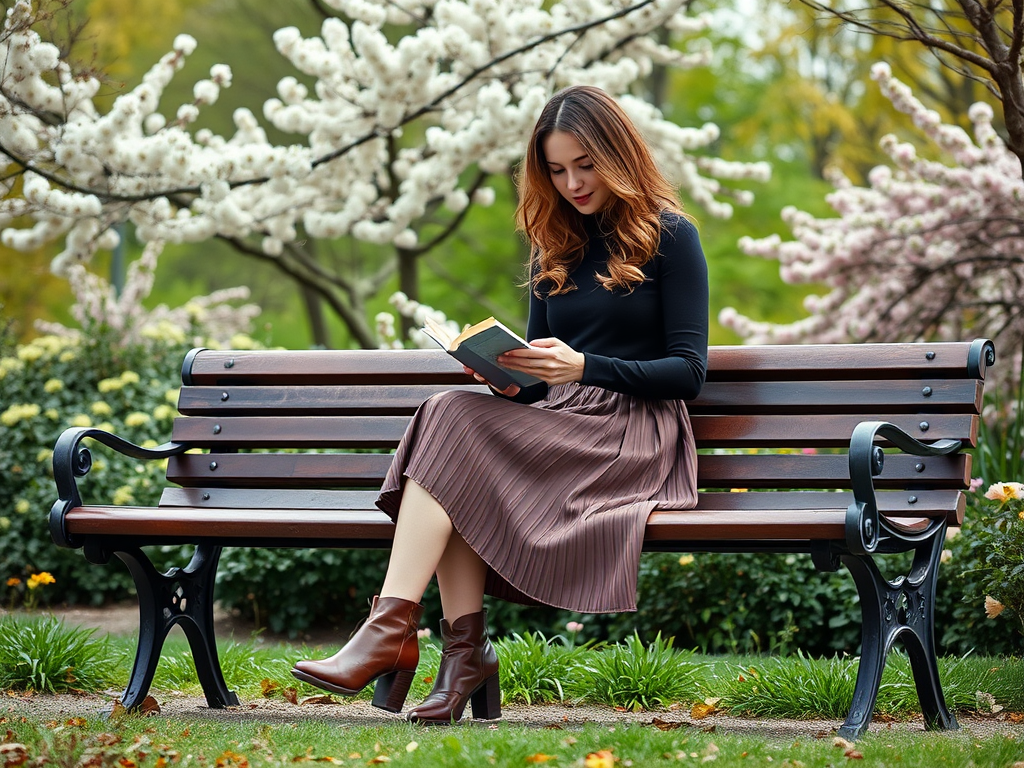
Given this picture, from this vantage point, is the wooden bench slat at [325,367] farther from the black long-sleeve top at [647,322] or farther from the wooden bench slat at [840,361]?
A: the wooden bench slat at [840,361]

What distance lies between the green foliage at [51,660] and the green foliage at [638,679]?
5.23 ft

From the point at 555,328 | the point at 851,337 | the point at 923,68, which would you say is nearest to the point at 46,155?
the point at 555,328

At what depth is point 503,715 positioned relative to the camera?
3453mm

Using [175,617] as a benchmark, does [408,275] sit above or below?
above

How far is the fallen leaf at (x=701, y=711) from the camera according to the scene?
3.39 m

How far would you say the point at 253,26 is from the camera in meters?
14.6

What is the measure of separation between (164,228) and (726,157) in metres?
11.5

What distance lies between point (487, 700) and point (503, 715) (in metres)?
0.19

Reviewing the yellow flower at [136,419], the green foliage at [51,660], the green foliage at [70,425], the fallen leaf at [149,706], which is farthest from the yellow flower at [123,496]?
the fallen leaf at [149,706]

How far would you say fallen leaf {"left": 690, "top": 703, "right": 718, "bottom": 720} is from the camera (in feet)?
11.1

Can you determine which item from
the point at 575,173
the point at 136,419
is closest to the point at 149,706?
the point at 575,173

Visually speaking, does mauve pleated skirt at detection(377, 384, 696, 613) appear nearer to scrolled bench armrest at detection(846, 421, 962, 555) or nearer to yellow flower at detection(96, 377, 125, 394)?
scrolled bench armrest at detection(846, 421, 962, 555)

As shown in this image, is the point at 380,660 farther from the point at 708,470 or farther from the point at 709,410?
the point at 709,410

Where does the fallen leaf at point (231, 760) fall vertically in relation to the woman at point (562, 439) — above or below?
below
